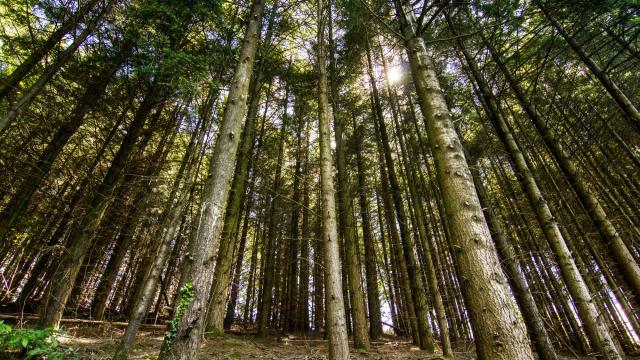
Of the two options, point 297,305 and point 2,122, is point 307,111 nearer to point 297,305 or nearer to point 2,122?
point 2,122

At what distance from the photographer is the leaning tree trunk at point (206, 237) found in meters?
2.86

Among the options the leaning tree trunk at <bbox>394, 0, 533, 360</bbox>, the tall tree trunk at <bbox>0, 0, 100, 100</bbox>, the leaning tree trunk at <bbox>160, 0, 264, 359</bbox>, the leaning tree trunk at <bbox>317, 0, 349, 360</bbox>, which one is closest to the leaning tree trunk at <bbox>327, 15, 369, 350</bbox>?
the leaning tree trunk at <bbox>317, 0, 349, 360</bbox>

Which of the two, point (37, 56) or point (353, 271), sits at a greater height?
point (37, 56)

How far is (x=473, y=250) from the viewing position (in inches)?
92.8

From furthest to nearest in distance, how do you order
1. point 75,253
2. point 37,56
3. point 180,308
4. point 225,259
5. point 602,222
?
1. point 225,259
2. point 75,253
3. point 37,56
4. point 602,222
5. point 180,308

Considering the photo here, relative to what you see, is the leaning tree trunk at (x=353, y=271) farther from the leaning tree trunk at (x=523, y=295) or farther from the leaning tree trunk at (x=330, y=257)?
the leaning tree trunk at (x=523, y=295)

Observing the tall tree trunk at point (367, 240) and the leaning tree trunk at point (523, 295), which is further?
the tall tree trunk at point (367, 240)

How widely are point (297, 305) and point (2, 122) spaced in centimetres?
1447

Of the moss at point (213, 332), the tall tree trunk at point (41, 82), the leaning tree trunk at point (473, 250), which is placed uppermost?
the tall tree trunk at point (41, 82)

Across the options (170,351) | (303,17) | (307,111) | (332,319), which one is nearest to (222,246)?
(332,319)

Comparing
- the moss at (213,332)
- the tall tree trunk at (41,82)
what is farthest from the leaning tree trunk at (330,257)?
the tall tree trunk at (41,82)

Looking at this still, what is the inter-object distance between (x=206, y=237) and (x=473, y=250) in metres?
3.06

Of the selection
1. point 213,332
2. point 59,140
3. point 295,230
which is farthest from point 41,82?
point 295,230

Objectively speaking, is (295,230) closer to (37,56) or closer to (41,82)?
(41,82)
